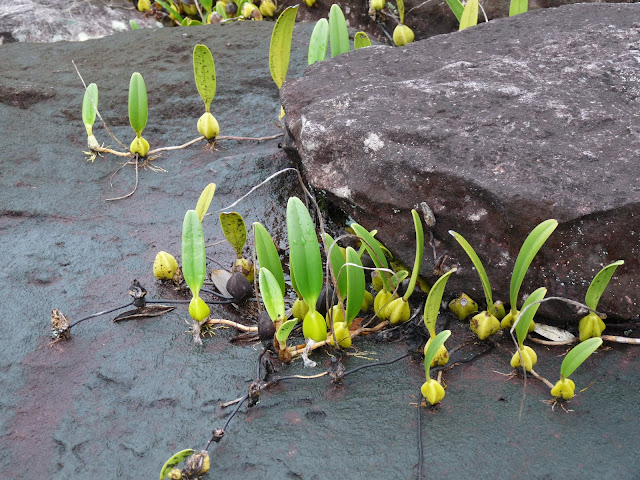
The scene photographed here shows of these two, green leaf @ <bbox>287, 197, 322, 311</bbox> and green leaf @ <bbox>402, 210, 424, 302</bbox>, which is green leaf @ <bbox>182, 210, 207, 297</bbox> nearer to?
green leaf @ <bbox>287, 197, 322, 311</bbox>

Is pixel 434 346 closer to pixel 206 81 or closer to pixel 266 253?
pixel 266 253

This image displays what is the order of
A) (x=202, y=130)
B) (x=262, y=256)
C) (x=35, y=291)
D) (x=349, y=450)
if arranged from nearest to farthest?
(x=349, y=450), (x=262, y=256), (x=35, y=291), (x=202, y=130)

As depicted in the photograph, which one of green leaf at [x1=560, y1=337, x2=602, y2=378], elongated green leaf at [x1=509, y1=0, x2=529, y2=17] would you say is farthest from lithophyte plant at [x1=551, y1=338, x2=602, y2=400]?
elongated green leaf at [x1=509, y1=0, x2=529, y2=17]

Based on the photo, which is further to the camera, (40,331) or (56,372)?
(40,331)

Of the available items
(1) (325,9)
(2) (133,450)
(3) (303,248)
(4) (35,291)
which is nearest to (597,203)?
(3) (303,248)

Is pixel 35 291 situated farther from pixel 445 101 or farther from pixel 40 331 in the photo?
pixel 445 101

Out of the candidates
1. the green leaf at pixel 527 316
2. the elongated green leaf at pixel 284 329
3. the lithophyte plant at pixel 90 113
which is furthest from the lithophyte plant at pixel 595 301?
the lithophyte plant at pixel 90 113
